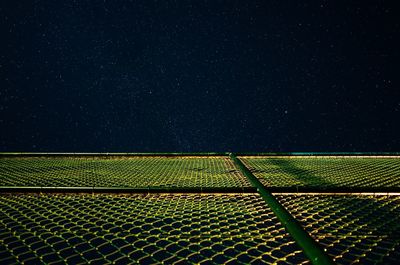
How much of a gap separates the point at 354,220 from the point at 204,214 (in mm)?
1165

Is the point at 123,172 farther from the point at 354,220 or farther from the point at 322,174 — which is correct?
the point at 354,220

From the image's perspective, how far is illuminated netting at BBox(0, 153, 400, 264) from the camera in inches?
61.2

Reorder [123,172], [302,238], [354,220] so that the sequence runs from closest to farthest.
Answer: [302,238]
[354,220]
[123,172]

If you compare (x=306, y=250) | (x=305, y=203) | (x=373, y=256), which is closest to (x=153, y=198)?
(x=305, y=203)

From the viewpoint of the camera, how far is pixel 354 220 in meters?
2.11

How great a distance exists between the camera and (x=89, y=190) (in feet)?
7.02

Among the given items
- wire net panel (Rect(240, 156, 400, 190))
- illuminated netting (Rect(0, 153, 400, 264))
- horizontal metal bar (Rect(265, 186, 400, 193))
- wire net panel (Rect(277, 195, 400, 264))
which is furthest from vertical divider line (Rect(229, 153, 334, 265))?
wire net panel (Rect(240, 156, 400, 190))

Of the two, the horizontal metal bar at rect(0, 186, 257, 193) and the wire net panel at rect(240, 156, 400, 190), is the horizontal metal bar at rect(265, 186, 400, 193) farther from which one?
the horizontal metal bar at rect(0, 186, 257, 193)

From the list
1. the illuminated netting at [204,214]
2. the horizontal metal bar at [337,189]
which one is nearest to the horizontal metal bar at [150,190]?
the illuminated netting at [204,214]

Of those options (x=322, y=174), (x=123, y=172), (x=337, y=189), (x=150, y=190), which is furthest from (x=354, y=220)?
(x=123, y=172)

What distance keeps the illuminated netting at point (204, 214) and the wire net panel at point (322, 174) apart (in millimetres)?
24

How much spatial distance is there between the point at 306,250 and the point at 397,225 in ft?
4.00

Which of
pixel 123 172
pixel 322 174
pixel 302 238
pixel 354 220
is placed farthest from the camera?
pixel 123 172

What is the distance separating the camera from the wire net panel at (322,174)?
2671 mm
